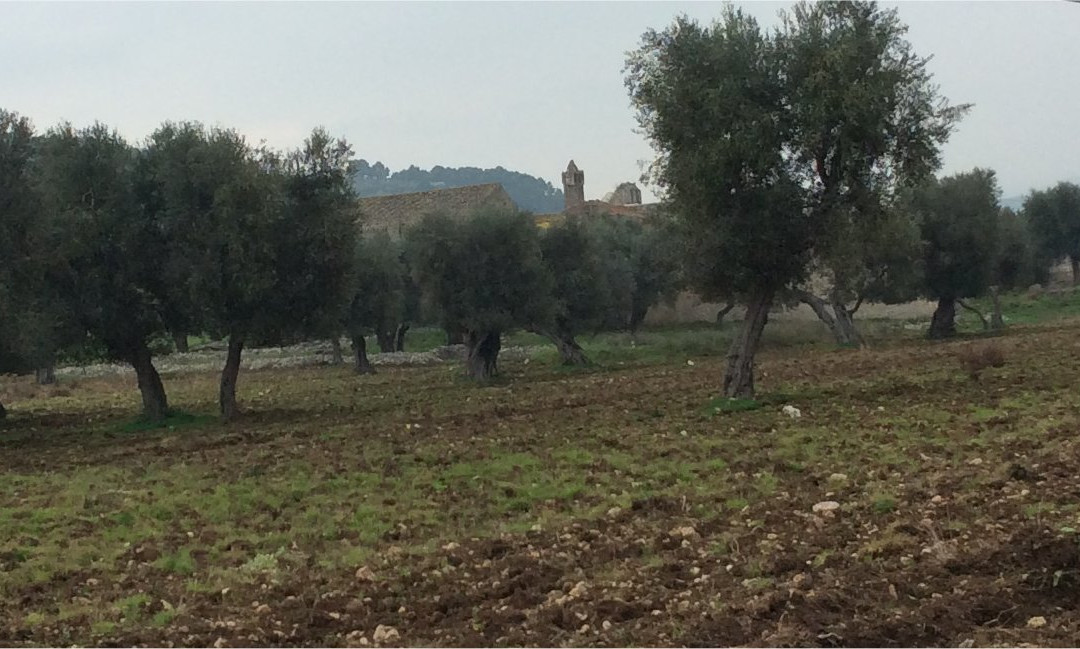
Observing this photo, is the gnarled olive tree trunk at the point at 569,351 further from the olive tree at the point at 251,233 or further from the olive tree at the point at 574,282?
the olive tree at the point at 251,233

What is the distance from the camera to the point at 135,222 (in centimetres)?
2744

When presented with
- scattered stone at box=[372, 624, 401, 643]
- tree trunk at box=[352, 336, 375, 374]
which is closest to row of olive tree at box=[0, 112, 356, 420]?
scattered stone at box=[372, 624, 401, 643]

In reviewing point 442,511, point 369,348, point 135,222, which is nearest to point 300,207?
point 135,222

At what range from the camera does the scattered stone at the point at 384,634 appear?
318 inches

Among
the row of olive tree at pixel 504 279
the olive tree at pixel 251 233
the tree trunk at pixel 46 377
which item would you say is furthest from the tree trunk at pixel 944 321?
the tree trunk at pixel 46 377

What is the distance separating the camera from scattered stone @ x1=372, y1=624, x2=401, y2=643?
26.5ft

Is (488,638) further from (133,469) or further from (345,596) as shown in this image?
(133,469)

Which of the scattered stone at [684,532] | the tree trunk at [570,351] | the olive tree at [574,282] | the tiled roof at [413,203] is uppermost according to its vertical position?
the tiled roof at [413,203]

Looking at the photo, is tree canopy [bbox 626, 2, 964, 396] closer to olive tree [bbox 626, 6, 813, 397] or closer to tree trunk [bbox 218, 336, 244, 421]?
olive tree [bbox 626, 6, 813, 397]

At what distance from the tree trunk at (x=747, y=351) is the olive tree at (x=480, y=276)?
15873mm

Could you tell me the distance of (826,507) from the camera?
11.2 m

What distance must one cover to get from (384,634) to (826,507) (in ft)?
17.8

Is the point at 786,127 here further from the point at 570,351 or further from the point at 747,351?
the point at 570,351

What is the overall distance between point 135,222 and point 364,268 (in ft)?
71.4
